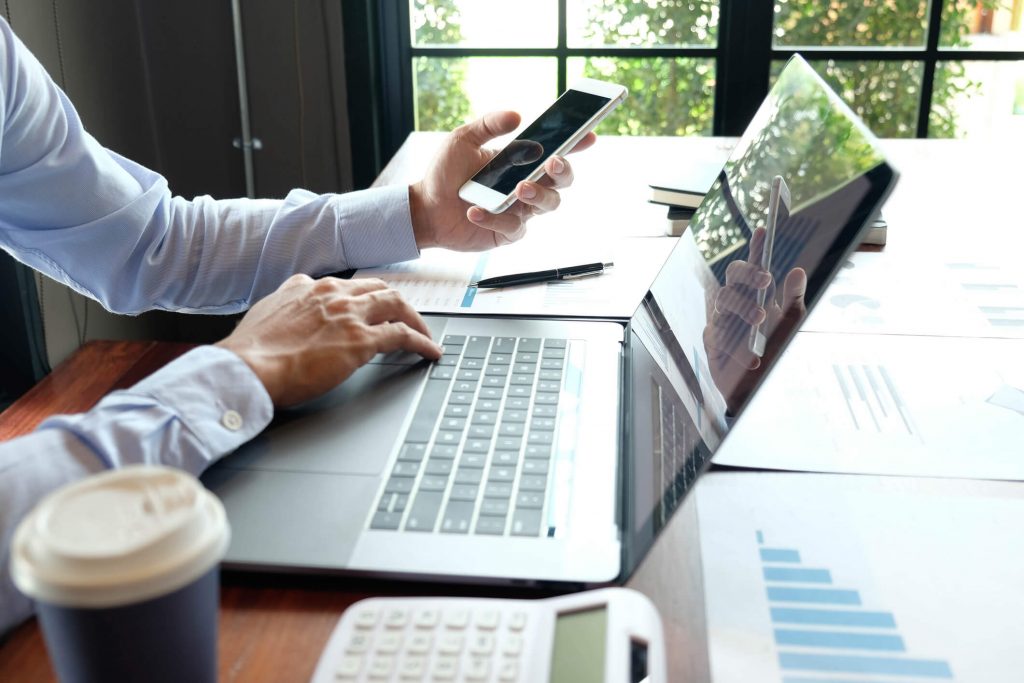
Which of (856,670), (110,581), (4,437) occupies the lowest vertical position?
(4,437)

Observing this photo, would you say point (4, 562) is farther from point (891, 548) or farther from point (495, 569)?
point (891, 548)

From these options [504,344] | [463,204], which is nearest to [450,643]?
[504,344]

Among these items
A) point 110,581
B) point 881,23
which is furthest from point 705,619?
point 881,23

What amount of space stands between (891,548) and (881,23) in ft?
6.33

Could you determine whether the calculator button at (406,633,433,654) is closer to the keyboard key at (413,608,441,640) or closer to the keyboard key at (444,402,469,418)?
the keyboard key at (413,608,441,640)

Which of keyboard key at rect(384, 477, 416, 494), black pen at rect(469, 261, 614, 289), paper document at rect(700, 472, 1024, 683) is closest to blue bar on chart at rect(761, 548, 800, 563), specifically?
paper document at rect(700, 472, 1024, 683)

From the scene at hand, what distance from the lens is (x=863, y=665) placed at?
532 mm

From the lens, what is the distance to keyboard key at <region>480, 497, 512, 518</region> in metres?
0.62

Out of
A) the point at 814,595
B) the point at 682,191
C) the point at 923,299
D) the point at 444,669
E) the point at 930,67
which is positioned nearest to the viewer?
the point at 444,669

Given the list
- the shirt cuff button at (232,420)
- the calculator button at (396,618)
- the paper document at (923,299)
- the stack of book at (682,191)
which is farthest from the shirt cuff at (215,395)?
the stack of book at (682,191)

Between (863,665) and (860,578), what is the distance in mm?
81

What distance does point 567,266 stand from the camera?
3.65 feet

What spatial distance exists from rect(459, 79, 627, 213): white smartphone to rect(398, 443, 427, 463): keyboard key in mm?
435

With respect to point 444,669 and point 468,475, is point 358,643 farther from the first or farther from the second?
point 468,475
